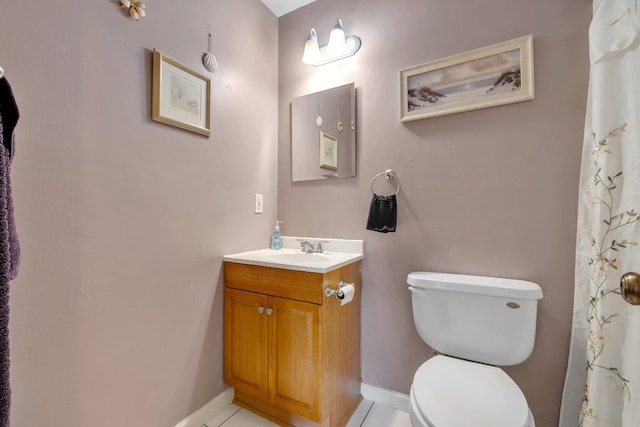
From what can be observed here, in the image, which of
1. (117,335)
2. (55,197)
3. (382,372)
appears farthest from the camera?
(382,372)

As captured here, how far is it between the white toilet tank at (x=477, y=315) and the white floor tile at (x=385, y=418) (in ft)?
1.55

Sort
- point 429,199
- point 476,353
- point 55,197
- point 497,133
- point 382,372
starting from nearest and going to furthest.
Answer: point 55,197, point 476,353, point 497,133, point 429,199, point 382,372

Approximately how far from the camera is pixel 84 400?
97 cm

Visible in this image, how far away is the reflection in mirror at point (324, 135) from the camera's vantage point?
1.64m


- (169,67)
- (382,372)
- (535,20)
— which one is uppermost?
(535,20)

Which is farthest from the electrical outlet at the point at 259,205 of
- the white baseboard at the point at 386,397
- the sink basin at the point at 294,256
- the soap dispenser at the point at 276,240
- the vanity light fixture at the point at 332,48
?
the white baseboard at the point at 386,397

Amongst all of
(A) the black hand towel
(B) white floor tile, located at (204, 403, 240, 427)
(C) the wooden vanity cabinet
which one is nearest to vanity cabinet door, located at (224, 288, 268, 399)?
(C) the wooden vanity cabinet

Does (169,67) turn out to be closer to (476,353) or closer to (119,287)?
(119,287)

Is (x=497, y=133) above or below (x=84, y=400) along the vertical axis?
above

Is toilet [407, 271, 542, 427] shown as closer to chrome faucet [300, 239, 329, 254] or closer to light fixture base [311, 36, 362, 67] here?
chrome faucet [300, 239, 329, 254]

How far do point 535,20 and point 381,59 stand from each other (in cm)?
70

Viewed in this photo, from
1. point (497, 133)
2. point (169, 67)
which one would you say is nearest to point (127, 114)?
point (169, 67)

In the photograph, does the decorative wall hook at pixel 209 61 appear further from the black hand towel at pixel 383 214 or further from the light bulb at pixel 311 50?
the black hand towel at pixel 383 214

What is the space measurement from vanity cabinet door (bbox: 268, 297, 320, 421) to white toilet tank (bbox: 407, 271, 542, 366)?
1.69ft
